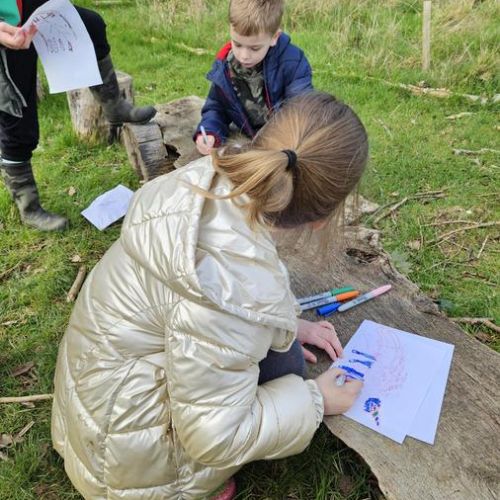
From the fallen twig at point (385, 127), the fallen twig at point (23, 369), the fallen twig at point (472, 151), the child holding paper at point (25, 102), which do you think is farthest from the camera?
the fallen twig at point (385, 127)

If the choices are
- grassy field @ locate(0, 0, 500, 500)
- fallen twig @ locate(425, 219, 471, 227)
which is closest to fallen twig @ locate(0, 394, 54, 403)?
grassy field @ locate(0, 0, 500, 500)

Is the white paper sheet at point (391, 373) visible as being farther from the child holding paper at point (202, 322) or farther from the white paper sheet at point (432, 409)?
the child holding paper at point (202, 322)

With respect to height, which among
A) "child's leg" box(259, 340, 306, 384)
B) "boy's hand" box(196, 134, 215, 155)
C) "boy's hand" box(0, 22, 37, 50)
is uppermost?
"boy's hand" box(0, 22, 37, 50)

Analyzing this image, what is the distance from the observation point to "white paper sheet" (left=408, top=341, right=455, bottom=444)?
1749 millimetres

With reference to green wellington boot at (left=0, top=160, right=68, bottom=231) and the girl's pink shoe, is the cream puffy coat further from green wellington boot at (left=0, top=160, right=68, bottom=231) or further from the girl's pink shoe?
green wellington boot at (left=0, top=160, right=68, bottom=231)

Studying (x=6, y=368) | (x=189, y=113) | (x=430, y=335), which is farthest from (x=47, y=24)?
(x=430, y=335)

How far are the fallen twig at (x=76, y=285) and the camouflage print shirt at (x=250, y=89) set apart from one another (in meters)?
1.38

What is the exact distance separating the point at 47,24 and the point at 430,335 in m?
2.36

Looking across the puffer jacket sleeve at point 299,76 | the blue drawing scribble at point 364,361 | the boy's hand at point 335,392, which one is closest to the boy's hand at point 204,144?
the puffer jacket sleeve at point 299,76

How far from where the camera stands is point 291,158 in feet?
4.47

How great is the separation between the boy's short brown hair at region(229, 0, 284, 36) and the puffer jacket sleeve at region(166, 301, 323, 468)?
197 centimetres

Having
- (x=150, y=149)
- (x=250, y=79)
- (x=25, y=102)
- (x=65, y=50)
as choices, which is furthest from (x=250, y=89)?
(x=25, y=102)

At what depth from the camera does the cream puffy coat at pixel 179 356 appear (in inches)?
52.8

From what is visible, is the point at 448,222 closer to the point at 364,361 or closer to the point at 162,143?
the point at 364,361
